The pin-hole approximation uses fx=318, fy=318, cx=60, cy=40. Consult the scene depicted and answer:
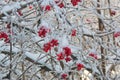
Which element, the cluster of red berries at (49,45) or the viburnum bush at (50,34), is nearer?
the cluster of red berries at (49,45)

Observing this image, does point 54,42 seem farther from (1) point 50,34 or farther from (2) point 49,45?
(1) point 50,34

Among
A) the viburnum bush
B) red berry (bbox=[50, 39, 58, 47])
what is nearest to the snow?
the viburnum bush

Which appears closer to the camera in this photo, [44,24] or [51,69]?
[44,24]

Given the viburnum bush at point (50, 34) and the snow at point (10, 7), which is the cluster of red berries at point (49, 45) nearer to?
the viburnum bush at point (50, 34)

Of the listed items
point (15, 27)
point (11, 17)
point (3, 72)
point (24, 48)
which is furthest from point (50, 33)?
point (3, 72)

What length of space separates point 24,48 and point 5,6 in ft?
1.91

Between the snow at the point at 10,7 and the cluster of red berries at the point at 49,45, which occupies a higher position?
the snow at the point at 10,7

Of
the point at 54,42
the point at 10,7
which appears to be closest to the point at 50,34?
the point at 54,42

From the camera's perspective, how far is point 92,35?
3.16 m

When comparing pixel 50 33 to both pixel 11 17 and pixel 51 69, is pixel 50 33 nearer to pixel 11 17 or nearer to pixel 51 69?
pixel 11 17

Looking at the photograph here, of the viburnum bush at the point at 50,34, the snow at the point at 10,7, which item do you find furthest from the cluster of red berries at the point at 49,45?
the snow at the point at 10,7

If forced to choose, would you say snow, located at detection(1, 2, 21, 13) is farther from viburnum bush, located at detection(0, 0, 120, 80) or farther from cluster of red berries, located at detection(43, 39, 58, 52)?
cluster of red berries, located at detection(43, 39, 58, 52)

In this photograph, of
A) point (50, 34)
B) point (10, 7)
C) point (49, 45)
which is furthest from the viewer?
point (10, 7)

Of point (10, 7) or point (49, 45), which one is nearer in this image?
point (49, 45)
